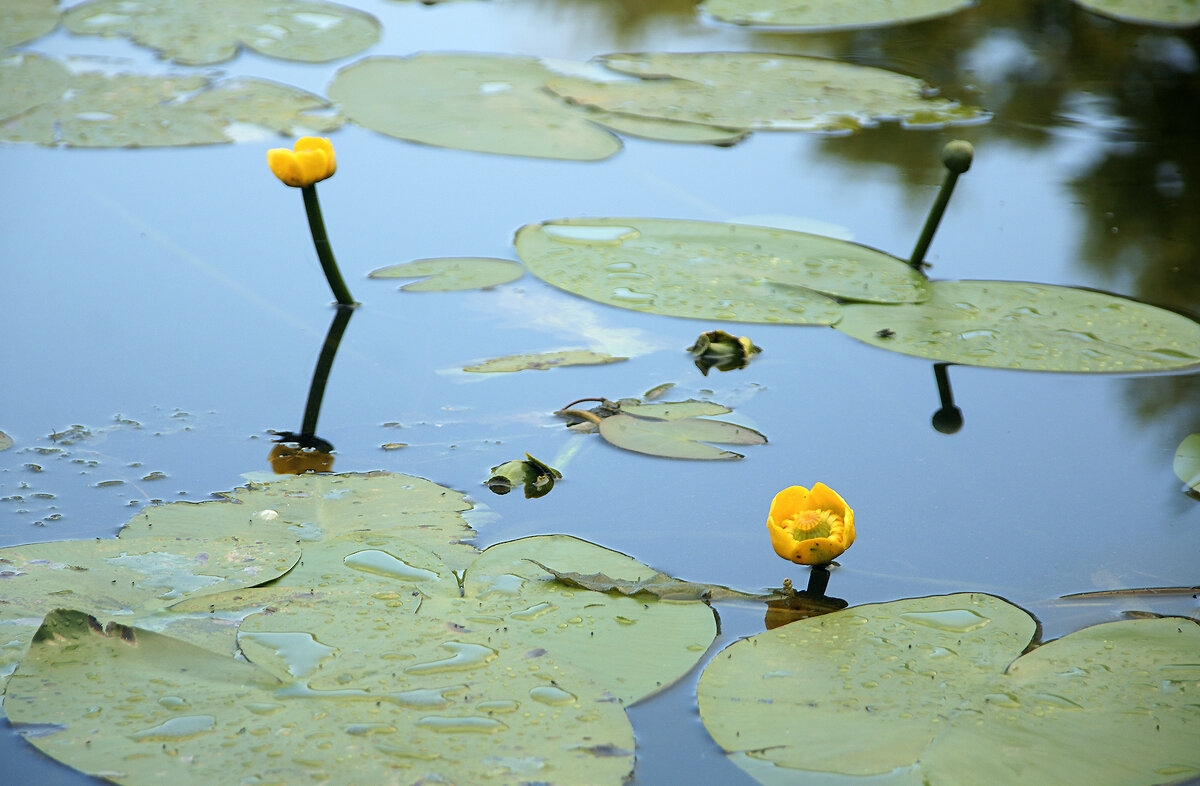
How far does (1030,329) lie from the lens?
189 centimetres

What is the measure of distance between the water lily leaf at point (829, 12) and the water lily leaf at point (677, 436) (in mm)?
2781

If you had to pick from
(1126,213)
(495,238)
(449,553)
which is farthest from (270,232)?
(1126,213)

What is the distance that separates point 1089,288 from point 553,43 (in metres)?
2.24

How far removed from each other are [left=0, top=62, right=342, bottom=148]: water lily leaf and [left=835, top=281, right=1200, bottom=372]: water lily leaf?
173 cm

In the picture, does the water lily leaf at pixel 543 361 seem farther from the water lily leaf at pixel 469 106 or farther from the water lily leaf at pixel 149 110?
the water lily leaf at pixel 149 110

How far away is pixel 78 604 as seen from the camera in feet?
3.66

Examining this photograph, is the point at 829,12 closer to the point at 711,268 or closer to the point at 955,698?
the point at 711,268

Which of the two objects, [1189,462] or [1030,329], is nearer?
[1189,462]

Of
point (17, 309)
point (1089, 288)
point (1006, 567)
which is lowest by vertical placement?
point (17, 309)

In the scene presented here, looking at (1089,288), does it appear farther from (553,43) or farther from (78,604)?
(553,43)

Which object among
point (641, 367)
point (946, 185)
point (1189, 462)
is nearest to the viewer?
point (1189, 462)

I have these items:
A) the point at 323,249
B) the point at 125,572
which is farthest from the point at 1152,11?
the point at 125,572

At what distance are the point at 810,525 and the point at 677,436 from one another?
350mm

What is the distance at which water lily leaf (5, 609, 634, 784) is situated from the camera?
93 centimetres
